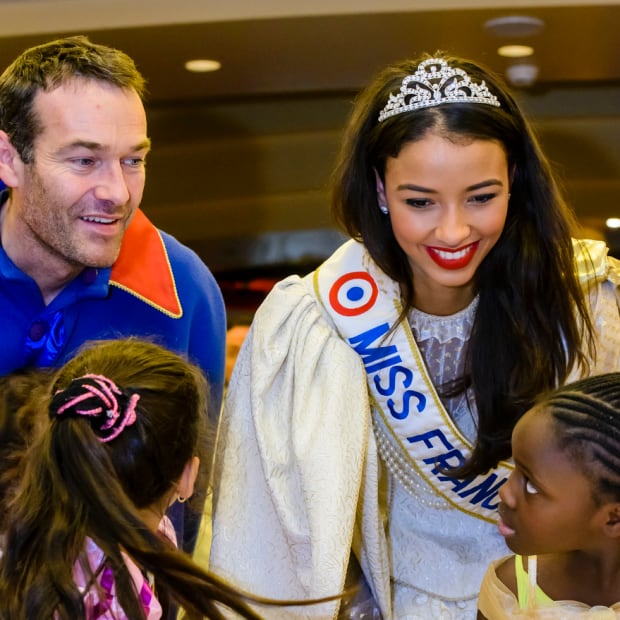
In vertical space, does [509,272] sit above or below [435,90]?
below

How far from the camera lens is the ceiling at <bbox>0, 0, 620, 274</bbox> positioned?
3783 millimetres

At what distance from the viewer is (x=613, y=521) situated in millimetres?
1594

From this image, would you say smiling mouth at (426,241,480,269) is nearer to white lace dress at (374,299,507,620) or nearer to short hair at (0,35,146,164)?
white lace dress at (374,299,507,620)

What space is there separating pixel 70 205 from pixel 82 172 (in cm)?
5

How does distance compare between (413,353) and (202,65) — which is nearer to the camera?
(413,353)

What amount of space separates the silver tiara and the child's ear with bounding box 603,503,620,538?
2.05 feet

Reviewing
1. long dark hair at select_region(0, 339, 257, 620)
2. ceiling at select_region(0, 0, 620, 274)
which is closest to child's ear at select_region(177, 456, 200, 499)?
long dark hair at select_region(0, 339, 257, 620)

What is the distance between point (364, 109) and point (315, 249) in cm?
380

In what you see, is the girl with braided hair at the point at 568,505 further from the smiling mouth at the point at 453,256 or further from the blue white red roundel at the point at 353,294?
the blue white red roundel at the point at 353,294

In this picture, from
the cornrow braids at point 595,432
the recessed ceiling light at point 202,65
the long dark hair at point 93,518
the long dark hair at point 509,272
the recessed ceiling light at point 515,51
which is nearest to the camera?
the long dark hair at point 93,518

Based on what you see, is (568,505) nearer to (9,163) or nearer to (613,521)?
(613,521)

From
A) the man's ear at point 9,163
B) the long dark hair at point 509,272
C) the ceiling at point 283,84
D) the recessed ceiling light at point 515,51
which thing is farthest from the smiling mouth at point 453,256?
the recessed ceiling light at point 515,51

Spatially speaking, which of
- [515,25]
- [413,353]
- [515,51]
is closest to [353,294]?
[413,353]

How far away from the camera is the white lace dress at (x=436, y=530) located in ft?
6.39
